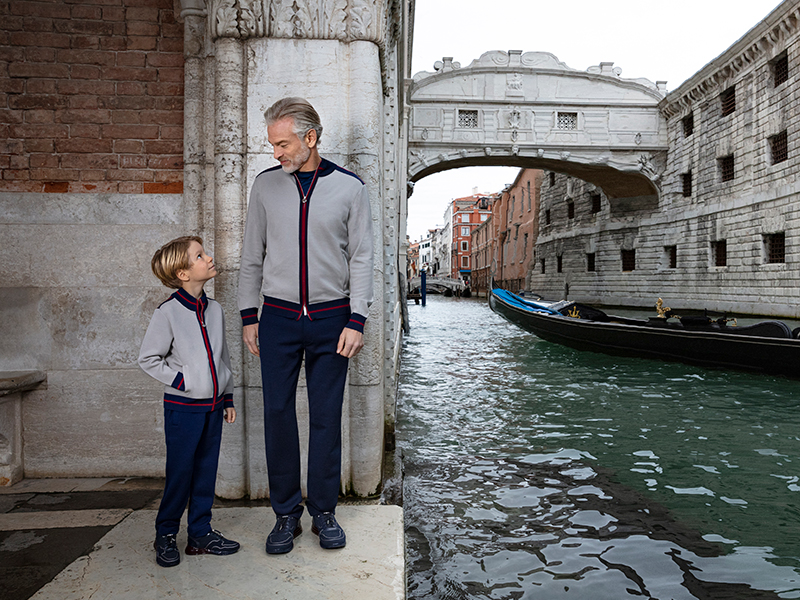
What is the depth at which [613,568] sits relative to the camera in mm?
2270

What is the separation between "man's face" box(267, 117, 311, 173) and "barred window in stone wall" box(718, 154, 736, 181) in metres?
18.4

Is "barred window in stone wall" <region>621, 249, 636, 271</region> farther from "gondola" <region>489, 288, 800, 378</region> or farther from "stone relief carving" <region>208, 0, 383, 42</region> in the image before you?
"stone relief carving" <region>208, 0, 383, 42</region>

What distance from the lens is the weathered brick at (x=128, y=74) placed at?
269 cm

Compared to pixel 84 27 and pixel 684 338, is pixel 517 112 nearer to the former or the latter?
pixel 684 338

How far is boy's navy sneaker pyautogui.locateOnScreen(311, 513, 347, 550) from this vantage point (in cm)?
182

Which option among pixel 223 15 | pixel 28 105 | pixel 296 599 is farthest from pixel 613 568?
pixel 28 105

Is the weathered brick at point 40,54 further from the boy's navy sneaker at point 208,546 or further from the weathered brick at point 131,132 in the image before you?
the boy's navy sneaker at point 208,546

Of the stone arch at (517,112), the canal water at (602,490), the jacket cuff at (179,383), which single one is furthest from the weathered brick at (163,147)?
the stone arch at (517,112)

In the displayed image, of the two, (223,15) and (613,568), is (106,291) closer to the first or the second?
(223,15)

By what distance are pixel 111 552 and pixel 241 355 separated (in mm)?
822

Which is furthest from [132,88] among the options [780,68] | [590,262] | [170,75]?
[590,262]

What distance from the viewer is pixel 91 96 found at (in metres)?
2.69

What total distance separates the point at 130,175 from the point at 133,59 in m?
0.54

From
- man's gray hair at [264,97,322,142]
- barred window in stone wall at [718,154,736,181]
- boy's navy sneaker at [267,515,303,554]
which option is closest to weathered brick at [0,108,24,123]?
man's gray hair at [264,97,322,142]
